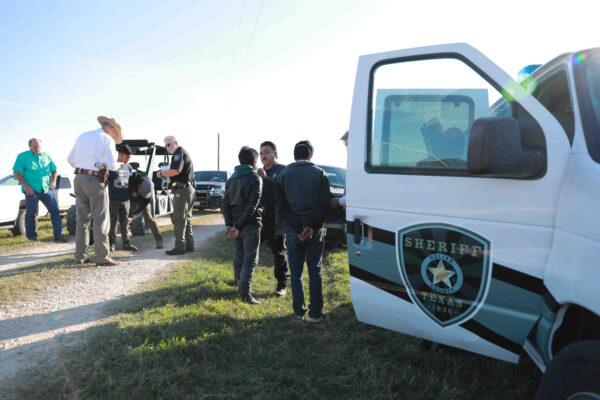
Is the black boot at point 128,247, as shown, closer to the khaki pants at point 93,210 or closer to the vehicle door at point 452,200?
the khaki pants at point 93,210

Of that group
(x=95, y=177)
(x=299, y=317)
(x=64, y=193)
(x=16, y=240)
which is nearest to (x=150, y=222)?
(x=95, y=177)

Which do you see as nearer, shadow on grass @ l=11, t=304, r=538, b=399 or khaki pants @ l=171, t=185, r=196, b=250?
shadow on grass @ l=11, t=304, r=538, b=399

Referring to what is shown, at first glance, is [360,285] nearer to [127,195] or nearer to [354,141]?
[354,141]

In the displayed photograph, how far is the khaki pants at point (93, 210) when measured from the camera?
562cm

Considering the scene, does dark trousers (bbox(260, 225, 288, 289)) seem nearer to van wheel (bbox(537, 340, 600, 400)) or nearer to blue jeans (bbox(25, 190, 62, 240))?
van wheel (bbox(537, 340, 600, 400))

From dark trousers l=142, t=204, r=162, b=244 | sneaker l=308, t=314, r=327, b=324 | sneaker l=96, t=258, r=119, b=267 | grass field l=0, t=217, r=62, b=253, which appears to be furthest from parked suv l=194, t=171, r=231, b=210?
sneaker l=308, t=314, r=327, b=324

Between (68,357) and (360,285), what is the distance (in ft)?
7.60

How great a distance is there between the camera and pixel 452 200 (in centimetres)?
222

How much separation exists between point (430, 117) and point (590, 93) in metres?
0.78

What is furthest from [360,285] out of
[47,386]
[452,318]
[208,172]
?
[208,172]

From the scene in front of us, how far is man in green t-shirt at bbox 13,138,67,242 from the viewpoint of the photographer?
7820 millimetres

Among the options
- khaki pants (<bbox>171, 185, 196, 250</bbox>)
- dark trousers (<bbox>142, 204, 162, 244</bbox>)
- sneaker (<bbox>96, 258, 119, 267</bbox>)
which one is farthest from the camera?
dark trousers (<bbox>142, 204, 162, 244</bbox>)

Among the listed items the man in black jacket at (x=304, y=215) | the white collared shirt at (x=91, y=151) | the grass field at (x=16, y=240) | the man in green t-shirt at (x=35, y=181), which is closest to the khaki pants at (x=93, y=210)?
the white collared shirt at (x=91, y=151)

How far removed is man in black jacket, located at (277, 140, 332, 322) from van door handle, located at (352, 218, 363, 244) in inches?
48.0
